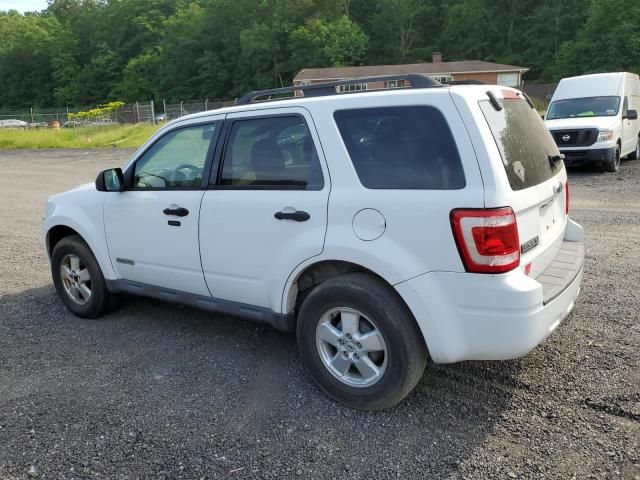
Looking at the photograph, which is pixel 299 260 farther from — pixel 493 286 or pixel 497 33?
pixel 497 33

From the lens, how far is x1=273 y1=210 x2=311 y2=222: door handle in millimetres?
3494

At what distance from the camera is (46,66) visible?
313ft

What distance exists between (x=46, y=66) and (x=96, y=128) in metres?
72.5

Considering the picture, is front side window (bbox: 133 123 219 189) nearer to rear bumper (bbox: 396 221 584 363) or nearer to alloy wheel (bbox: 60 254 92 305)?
alloy wheel (bbox: 60 254 92 305)

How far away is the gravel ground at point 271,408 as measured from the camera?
299cm

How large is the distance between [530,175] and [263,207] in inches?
64.9

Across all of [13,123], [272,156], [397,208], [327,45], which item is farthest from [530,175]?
[327,45]

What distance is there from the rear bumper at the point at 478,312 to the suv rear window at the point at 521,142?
57cm

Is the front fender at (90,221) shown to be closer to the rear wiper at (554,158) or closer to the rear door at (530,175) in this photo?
the rear door at (530,175)

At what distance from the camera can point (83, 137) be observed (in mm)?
31969

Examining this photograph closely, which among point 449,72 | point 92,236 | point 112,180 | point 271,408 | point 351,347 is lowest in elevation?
point 271,408

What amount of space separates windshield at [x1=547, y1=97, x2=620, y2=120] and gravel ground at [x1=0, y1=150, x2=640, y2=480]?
10.0 meters

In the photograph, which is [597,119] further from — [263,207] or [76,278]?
[76,278]

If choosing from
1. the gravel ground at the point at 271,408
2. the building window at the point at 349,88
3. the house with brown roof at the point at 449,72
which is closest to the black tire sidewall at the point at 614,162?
the gravel ground at the point at 271,408
